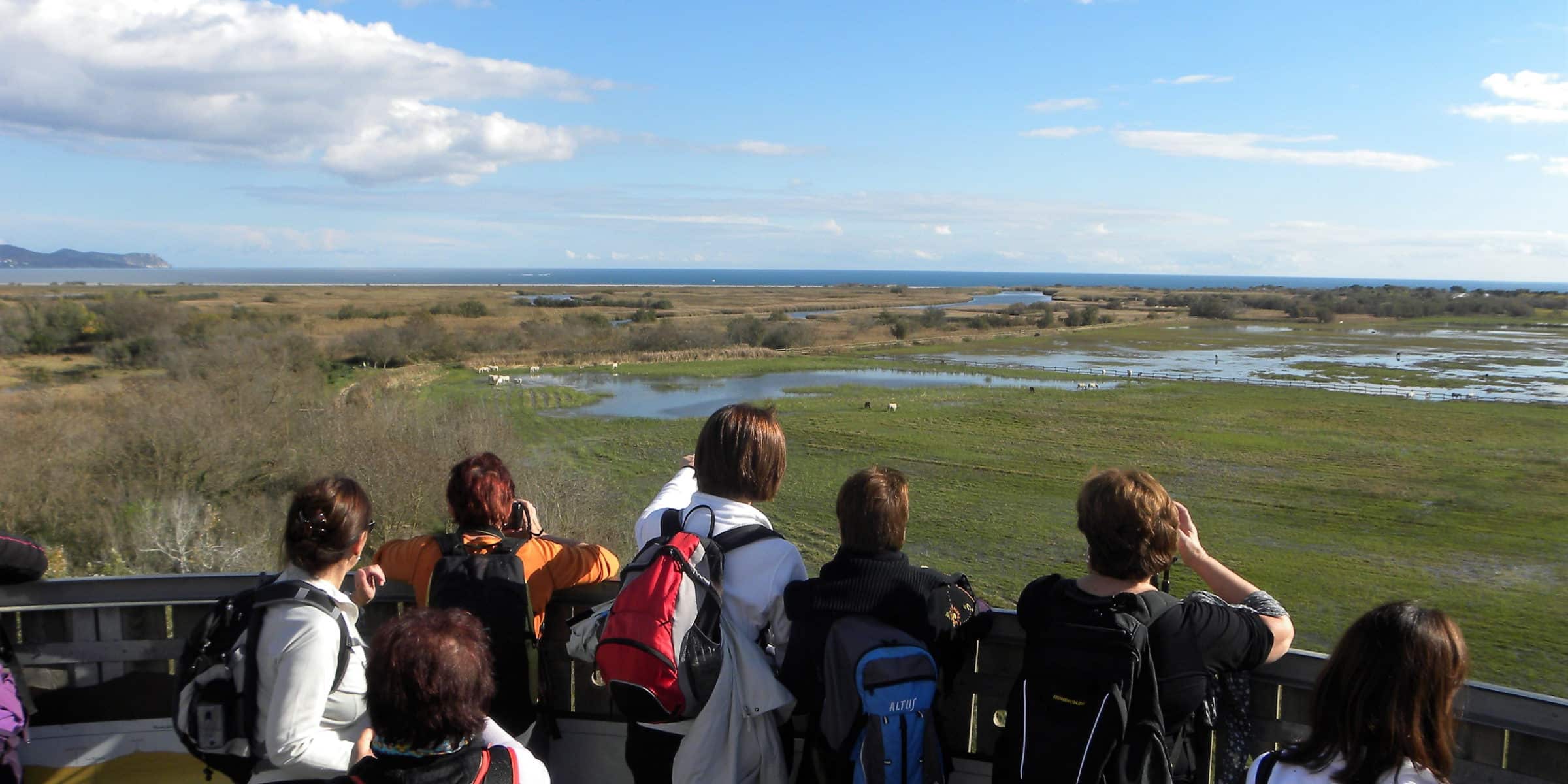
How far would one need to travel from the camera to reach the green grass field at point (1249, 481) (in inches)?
599

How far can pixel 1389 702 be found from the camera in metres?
2.08

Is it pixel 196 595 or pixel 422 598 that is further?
pixel 196 595

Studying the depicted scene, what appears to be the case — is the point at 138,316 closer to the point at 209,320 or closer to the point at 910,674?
the point at 209,320

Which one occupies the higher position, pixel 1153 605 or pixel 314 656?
pixel 1153 605

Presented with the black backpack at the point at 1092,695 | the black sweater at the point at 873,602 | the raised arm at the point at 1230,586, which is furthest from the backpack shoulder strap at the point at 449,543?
the raised arm at the point at 1230,586

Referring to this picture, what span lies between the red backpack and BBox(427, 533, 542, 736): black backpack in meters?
0.39

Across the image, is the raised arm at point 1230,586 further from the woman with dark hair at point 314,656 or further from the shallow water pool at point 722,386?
the shallow water pool at point 722,386

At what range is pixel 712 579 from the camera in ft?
9.44

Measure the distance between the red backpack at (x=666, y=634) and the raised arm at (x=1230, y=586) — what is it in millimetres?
1419

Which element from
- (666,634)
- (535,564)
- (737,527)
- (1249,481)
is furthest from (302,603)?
(1249,481)

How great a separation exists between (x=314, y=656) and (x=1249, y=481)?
24.1m

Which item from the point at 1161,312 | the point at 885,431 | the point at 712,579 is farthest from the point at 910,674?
the point at 1161,312

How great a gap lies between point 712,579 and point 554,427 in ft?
87.7

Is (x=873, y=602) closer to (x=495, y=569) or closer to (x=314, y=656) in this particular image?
(x=495, y=569)
